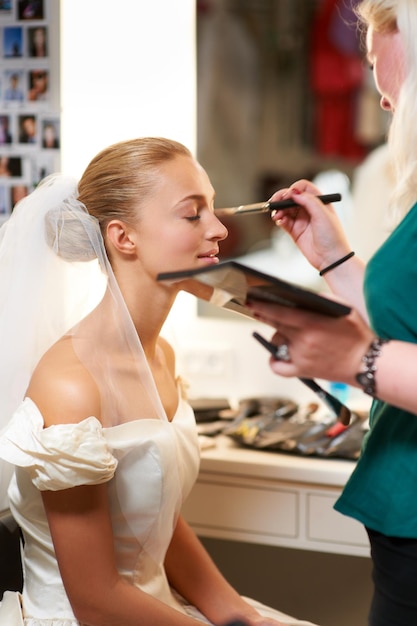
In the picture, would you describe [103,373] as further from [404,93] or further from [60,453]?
[404,93]

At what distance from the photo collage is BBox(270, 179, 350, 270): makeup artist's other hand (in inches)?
36.6

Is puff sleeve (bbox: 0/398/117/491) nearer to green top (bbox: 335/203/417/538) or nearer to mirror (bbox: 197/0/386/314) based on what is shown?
green top (bbox: 335/203/417/538)

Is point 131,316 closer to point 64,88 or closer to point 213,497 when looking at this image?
point 213,497

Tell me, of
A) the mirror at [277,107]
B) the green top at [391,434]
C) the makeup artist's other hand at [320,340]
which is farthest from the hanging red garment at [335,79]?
the makeup artist's other hand at [320,340]

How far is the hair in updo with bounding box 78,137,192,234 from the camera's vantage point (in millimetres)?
1570

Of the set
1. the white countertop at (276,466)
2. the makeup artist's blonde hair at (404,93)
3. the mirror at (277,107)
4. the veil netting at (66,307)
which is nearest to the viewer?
the makeup artist's blonde hair at (404,93)

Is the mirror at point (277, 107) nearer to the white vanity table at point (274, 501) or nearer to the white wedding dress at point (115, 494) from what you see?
the white vanity table at point (274, 501)

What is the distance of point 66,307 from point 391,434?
2.25 feet

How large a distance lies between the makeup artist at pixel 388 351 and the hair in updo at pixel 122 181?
439 mm

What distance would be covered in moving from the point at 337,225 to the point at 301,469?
0.71 m

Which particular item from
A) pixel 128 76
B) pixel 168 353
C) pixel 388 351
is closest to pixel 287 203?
pixel 168 353

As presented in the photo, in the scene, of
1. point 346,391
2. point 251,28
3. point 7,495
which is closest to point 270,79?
point 251,28

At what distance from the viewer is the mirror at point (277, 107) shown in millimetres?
2410

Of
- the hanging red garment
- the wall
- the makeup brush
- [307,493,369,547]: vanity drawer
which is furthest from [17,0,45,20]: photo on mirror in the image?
[307,493,369,547]: vanity drawer
